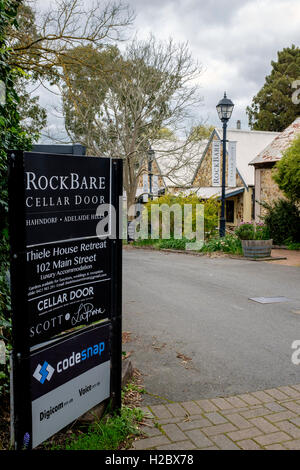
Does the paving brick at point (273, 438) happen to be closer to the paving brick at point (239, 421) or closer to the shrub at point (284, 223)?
the paving brick at point (239, 421)

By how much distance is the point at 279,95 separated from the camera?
4419 cm

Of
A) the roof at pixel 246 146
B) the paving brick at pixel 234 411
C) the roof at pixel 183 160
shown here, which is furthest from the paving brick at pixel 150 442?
the roof at pixel 246 146

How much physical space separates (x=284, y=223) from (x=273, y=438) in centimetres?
1605

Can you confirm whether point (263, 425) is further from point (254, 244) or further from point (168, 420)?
point (254, 244)

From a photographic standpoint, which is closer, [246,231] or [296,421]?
[296,421]

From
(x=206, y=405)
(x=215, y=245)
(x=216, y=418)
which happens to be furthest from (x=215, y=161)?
(x=216, y=418)

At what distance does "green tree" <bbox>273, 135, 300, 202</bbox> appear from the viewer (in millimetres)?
14133

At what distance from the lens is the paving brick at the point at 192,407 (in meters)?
3.96

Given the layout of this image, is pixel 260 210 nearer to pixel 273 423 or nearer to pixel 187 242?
pixel 187 242

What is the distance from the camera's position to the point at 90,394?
3.49m

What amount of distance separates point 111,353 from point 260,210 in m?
21.1

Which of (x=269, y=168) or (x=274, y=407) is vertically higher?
(x=269, y=168)

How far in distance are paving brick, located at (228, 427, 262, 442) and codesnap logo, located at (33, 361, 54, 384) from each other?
5.24 ft

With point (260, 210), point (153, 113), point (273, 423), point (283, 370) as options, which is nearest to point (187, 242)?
point (260, 210)
